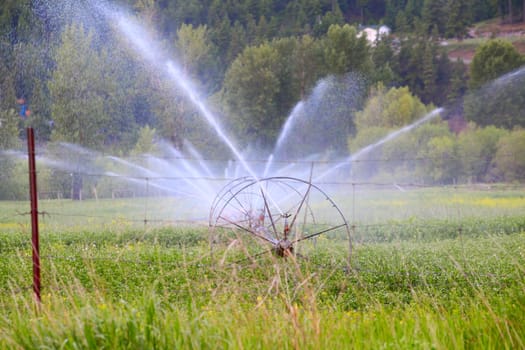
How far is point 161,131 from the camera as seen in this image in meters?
39.6

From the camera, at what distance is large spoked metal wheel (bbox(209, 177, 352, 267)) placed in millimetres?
8953

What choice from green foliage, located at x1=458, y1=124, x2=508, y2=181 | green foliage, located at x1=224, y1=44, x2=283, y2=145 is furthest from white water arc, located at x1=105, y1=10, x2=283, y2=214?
green foliage, located at x1=458, y1=124, x2=508, y2=181

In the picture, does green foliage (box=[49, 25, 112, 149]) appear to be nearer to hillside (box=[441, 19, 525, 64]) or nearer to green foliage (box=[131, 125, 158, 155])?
green foliage (box=[131, 125, 158, 155])

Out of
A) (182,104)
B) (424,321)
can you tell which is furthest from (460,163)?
(424,321)

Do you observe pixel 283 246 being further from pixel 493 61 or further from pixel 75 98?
pixel 493 61

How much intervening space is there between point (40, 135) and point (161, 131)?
6704 millimetres

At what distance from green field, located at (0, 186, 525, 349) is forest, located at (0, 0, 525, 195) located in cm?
1130

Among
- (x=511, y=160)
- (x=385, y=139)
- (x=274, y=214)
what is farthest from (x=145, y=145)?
(x=274, y=214)

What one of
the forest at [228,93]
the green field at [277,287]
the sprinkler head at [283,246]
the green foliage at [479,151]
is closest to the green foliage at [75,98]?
the forest at [228,93]

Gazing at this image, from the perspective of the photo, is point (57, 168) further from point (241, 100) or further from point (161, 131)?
point (241, 100)

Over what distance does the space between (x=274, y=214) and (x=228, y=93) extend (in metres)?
29.9

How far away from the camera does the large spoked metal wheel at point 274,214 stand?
8.95 metres

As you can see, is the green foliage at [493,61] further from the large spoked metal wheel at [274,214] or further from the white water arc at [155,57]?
the large spoked metal wheel at [274,214]

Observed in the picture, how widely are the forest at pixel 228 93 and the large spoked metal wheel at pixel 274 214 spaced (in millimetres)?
10703
